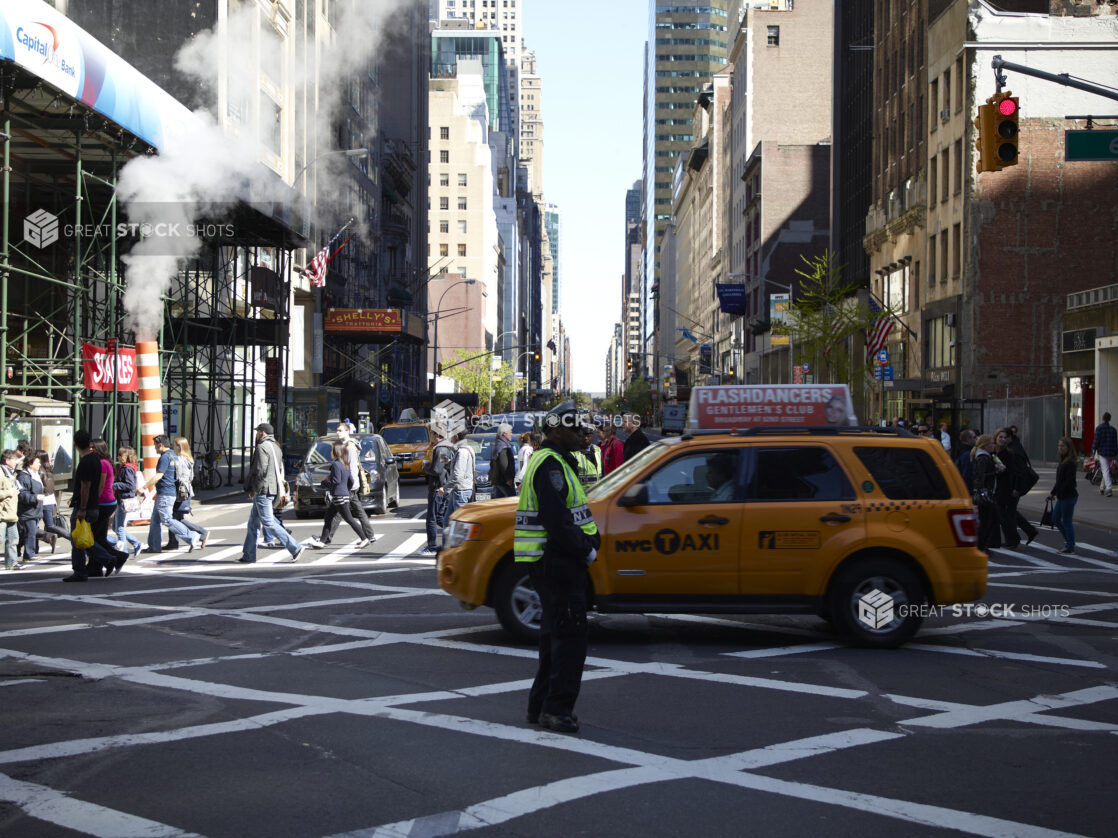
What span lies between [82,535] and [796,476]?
8.64 metres

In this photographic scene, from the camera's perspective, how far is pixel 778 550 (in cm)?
949

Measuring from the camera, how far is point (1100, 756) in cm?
641

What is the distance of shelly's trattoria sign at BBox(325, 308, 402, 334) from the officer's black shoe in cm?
4892

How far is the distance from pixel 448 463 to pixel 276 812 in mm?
11070

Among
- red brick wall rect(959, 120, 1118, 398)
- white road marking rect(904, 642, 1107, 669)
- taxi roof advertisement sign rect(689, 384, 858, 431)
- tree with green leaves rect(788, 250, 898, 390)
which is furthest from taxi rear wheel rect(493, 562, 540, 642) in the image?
tree with green leaves rect(788, 250, 898, 390)

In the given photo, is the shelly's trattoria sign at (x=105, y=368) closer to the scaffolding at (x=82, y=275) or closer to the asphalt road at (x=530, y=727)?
the scaffolding at (x=82, y=275)

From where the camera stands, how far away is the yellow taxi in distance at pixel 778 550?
9477mm

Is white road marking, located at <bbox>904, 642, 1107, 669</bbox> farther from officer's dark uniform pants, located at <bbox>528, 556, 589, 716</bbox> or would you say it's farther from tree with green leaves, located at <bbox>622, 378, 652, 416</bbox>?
tree with green leaves, located at <bbox>622, 378, 652, 416</bbox>

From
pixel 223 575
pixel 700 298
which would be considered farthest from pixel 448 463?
pixel 700 298

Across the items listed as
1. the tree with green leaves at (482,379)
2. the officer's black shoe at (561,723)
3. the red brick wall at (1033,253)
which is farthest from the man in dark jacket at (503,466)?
the tree with green leaves at (482,379)

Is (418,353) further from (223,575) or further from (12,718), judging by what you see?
(12,718)

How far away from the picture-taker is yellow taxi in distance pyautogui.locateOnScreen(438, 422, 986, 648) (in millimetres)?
9477

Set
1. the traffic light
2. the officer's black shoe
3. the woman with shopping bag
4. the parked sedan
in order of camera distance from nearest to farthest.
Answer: the officer's black shoe → the traffic light → the woman with shopping bag → the parked sedan

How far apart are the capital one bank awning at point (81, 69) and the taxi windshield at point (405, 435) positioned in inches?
389
